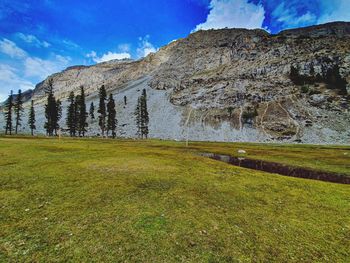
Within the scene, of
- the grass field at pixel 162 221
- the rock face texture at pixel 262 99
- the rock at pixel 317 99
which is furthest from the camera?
the rock at pixel 317 99

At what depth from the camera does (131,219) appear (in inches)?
355

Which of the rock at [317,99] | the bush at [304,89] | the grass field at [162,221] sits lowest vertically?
the grass field at [162,221]

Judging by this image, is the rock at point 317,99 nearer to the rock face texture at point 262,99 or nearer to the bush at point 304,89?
the rock face texture at point 262,99

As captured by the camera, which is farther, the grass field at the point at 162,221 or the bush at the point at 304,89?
the bush at the point at 304,89

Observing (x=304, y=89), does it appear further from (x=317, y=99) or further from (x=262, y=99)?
(x=262, y=99)

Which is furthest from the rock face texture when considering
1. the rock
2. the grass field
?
the grass field

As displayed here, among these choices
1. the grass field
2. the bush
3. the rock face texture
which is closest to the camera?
the grass field

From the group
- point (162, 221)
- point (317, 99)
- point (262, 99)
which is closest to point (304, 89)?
point (317, 99)

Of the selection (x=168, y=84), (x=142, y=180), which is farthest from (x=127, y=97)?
(x=142, y=180)

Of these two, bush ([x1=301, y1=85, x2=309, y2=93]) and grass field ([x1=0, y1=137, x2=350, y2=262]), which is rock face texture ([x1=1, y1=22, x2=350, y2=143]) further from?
grass field ([x1=0, y1=137, x2=350, y2=262])

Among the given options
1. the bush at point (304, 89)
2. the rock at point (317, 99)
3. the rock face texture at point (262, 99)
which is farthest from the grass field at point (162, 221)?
the bush at point (304, 89)

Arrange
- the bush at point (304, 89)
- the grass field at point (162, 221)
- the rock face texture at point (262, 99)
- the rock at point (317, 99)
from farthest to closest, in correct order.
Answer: the bush at point (304, 89) → the rock at point (317, 99) → the rock face texture at point (262, 99) → the grass field at point (162, 221)


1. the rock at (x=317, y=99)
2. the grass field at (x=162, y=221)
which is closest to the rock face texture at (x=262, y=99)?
the rock at (x=317, y=99)

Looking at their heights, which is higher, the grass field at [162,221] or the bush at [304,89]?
the bush at [304,89]
